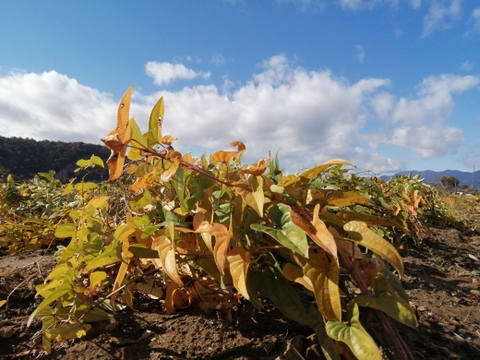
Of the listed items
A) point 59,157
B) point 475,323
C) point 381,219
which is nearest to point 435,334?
point 475,323

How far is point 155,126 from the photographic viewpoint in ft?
2.59

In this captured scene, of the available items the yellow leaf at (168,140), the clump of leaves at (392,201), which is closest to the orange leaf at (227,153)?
the yellow leaf at (168,140)

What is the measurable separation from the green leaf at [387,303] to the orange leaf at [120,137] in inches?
23.0

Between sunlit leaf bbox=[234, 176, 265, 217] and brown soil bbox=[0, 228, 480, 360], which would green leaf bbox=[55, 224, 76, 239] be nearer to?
brown soil bbox=[0, 228, 480, 360]

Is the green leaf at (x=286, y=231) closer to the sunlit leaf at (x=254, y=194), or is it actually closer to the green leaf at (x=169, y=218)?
the sunlit leaf at (x=254, y=194)

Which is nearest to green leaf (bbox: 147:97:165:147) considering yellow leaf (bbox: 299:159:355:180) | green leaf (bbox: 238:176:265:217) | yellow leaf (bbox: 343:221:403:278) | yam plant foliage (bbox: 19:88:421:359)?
yam plant foliage (bbox: 19:88:421:359)

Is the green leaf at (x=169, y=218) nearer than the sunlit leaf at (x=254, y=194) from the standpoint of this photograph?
No

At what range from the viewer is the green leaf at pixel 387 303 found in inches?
24.9

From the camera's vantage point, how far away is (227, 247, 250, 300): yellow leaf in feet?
2.10

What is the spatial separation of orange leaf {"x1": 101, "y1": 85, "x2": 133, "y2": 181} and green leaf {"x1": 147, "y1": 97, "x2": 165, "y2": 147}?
0.30ft

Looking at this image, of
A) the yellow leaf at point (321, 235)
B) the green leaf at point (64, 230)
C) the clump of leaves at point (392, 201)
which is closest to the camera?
the yellow leaf at point (321, 235)

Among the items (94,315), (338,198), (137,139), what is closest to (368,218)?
(338,198)

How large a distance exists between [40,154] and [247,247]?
28.7 m

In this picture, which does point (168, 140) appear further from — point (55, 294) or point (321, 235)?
point (55, 294)
